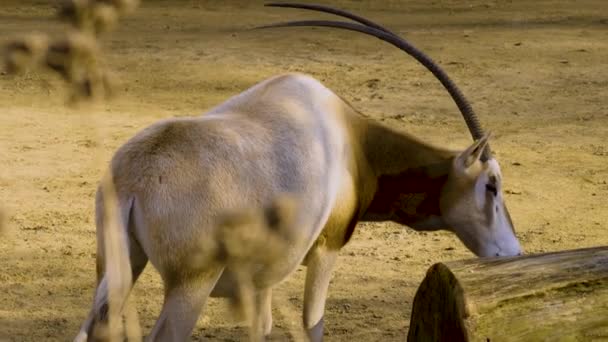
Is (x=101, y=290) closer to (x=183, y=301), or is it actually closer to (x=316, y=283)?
(x=183, y=301)

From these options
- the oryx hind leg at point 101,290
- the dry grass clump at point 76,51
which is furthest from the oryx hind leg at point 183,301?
the dry grass clump at point 76,51

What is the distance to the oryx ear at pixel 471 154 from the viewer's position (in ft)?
14.3

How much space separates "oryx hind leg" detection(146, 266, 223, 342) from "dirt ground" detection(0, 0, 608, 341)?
0.68 meters

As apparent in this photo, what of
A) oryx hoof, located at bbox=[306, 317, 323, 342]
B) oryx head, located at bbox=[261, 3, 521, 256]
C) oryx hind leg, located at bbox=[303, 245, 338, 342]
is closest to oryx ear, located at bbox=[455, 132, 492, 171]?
oryx head, located at bbox=[261, 3, 521, 256]

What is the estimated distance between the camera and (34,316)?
4812mm

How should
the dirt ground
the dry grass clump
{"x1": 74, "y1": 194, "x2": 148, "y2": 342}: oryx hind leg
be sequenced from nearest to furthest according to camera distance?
the dry grass clump
{"x1": 74, "y1": 194, "x2": 148, "y2": 342}: oryx hind leg
the dirt ground

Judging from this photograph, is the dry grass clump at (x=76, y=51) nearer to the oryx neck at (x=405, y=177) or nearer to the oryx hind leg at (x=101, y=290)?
the oryx hind leg at (x=101, y=290)

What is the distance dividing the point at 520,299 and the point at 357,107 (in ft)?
17.0

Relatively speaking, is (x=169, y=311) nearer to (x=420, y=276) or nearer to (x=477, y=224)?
(x=477, y=224)

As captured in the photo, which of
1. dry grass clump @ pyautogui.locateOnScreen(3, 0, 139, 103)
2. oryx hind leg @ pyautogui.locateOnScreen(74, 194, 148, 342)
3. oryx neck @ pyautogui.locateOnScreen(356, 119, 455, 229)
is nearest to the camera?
dry grass clump @ pyautogui.locateOnScreen(3, 0, 139, 103)

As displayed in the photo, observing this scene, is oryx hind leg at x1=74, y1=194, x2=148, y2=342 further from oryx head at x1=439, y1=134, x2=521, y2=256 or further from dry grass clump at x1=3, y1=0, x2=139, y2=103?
oryx head at x1=439, y1=134, x2=521, y2=256

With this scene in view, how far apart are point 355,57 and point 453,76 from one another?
0.98m

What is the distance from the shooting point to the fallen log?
10.0 feet

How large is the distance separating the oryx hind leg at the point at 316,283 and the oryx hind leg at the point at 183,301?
2.09 ft
